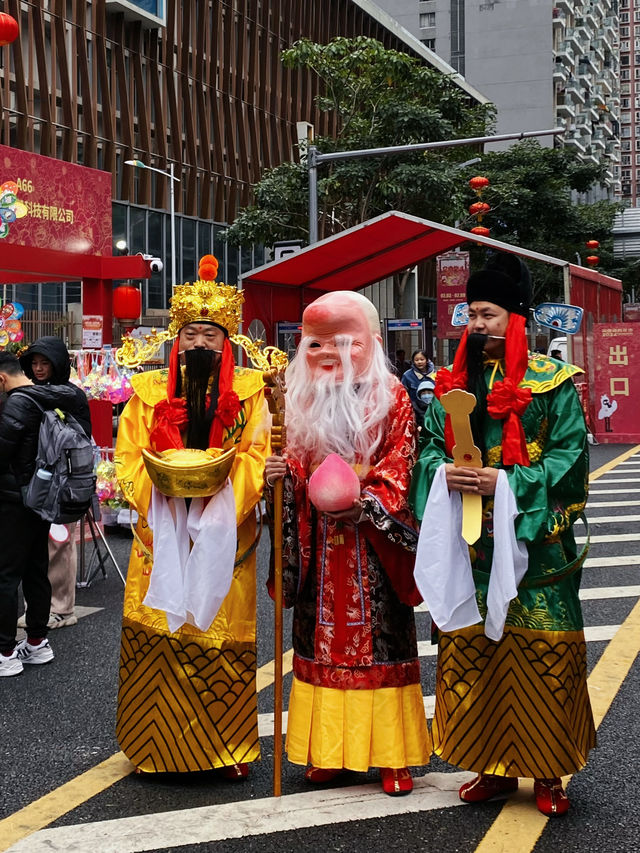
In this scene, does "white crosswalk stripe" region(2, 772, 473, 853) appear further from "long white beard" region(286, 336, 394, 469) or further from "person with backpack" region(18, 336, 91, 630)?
"person with backpack" region(18, 336, 91, 630)

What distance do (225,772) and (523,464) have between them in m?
1.59

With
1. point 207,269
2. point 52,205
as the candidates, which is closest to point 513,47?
point 52,205

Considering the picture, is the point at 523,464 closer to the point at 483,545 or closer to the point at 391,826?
the point at 483,545

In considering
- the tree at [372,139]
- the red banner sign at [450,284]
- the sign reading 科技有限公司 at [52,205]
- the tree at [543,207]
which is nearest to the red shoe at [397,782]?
the sign reading 科技有限公司 at [52,205]

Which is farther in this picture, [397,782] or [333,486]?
[397,782]

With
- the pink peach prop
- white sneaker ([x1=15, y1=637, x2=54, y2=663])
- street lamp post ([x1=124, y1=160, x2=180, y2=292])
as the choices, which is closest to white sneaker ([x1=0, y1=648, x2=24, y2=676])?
white sneaker ([x1=15, y1=637, x2=54, y2=663])

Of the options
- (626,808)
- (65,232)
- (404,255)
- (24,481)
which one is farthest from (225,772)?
(404,255)

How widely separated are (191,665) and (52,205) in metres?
8.07

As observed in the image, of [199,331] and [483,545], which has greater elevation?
[199,331]

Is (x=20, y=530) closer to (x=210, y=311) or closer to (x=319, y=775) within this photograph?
(x=210, y=311)

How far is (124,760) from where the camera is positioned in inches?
151

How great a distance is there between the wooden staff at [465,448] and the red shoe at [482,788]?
0.86m

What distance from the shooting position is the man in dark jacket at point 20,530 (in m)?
4.95

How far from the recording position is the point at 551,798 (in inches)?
129
